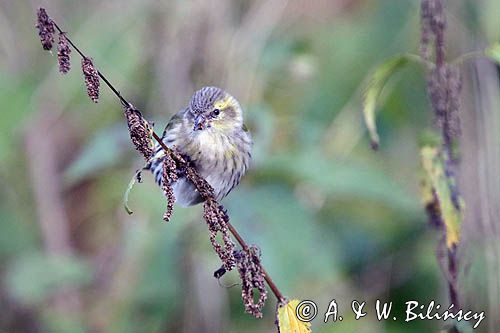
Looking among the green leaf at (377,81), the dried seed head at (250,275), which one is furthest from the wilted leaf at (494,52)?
the dried seed head at (250,275)

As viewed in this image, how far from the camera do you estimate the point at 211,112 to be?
3.04 meters

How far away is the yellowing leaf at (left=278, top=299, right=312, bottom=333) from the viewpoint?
2.13 meters

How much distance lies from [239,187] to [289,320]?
1968 mm

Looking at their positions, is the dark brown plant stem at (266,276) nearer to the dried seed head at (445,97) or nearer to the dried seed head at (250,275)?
the dried seed head at (250,275)

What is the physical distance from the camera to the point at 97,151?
4.09m

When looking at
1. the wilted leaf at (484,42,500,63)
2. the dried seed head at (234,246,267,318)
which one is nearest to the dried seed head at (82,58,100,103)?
the dried seed head at (234,246,267,318)

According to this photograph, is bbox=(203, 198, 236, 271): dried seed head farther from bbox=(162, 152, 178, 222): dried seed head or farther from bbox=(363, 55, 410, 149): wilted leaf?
bbox=(363, 55, 410, 149): wilted leaf

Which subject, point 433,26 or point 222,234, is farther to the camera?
point 433,26

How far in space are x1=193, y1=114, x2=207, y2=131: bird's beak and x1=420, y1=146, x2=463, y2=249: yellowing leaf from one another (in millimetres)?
714

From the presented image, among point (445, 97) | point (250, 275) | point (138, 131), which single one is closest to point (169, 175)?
point (138, 131)

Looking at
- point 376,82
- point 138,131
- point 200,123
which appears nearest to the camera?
point 138,131

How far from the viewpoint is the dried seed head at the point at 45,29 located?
1.82 metres

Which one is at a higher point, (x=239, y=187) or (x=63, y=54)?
(x=239, y=187)

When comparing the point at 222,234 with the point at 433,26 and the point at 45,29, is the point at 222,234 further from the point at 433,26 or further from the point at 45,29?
the point at 433,26
